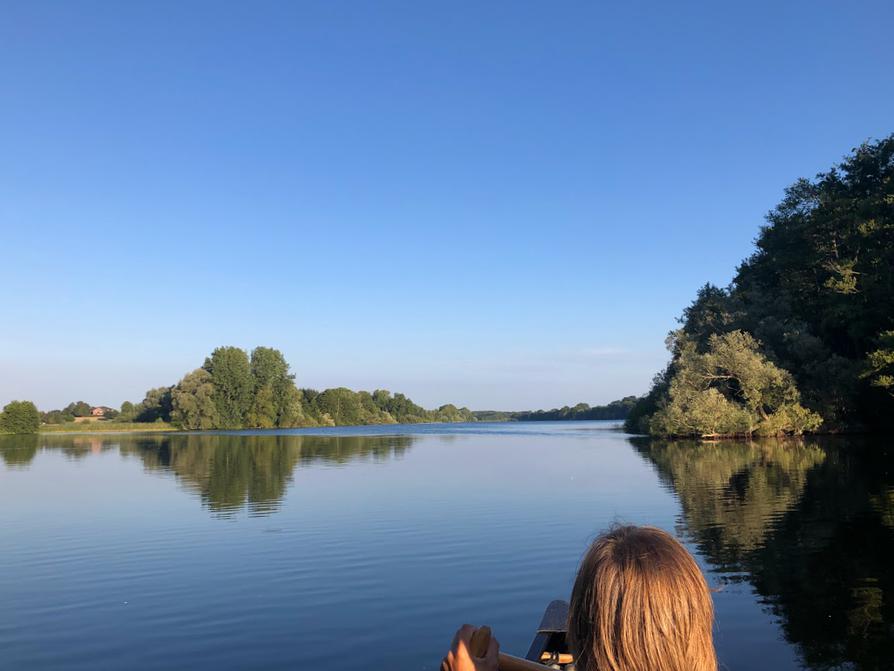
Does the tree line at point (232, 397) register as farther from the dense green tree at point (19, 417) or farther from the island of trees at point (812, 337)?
the island of trees at point (812, 337)

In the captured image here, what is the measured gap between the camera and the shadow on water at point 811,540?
9.73m

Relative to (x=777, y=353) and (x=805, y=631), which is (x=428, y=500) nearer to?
(x=805, y=631)

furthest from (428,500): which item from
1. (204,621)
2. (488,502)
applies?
(204,621)

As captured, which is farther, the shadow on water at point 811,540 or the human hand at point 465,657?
the shadow on water at point 811,540

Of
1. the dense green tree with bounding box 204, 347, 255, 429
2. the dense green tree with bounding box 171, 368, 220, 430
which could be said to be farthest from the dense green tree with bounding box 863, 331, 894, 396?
the dense green tree with bounding box 204, 347, 255, 429

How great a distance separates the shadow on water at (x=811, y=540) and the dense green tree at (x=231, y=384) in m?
91.6

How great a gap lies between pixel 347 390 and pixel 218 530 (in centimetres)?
14575

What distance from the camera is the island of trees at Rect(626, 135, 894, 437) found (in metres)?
47.2

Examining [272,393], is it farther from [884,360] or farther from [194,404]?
[884,360]

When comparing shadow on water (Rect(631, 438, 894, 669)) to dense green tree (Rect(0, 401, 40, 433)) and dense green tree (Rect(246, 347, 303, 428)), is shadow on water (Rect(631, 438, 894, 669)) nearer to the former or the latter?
dense green tree (Rect(246, 347, 303, 428))

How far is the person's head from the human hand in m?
0.30

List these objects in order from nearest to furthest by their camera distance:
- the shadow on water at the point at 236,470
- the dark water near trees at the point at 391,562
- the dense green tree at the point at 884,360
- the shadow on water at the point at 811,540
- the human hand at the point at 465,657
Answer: the human hand at the point at 465,657 < the shadow on water at the point at 811,540 < the dark water near trees at the point at 391,562 < the shadow on water at the point at 236,470 < the dense green tree at the point at 884,360

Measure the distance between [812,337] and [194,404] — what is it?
86316 mm

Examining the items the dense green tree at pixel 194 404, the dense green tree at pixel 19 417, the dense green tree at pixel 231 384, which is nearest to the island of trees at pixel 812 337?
the dense green tree at pixel 194 404
